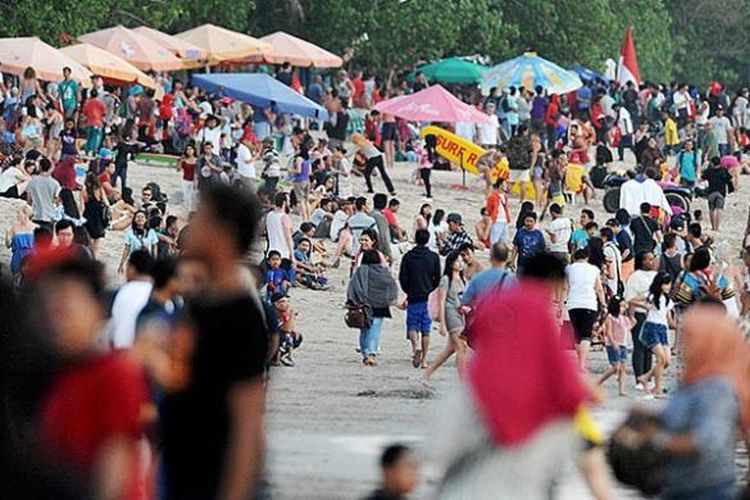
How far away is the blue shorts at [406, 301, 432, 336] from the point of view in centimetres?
2002

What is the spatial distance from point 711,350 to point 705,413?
0.74 ft

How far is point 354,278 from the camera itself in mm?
20422

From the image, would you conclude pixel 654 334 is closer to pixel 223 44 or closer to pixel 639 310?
pixel 639 310

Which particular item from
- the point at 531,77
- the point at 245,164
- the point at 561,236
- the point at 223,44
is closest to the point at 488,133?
the point at 531,77

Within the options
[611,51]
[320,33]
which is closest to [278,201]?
[320,33]

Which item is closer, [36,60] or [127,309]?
[127,309]

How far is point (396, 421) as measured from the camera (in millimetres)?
16156

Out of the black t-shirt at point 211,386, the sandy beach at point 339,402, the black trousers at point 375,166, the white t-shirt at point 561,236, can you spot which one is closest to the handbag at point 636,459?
the sandy beach at point 339,402

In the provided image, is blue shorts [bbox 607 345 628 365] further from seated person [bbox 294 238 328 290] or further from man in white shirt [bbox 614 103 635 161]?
man in white shirt [bbox 614 103 635 161]

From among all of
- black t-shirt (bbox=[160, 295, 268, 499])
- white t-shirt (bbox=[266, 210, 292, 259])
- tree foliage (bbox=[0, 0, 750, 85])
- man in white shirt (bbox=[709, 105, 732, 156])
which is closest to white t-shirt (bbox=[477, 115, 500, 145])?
man in white shirt (bbox=[709, 105, 732, 156])

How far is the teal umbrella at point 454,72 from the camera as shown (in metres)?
49.2

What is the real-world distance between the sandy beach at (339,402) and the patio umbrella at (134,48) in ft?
23.6

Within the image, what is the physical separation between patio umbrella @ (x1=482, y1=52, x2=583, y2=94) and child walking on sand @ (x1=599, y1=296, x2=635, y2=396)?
26.8 metres

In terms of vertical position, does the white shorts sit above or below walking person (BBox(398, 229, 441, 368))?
below
